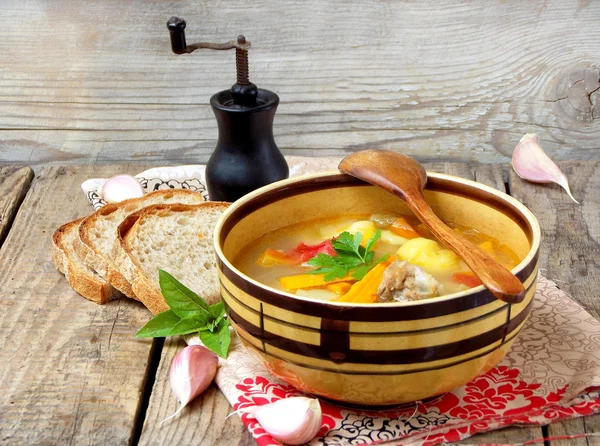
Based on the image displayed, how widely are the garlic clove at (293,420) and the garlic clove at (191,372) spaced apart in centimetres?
17

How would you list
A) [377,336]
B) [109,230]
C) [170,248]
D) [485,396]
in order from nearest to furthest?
[377,336] < [485,396] < [170,248] < [109,230]

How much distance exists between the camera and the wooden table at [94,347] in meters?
1.35

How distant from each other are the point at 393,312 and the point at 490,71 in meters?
1.84

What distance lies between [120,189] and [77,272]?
1.90ft

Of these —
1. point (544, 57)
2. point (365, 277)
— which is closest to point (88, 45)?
point (544, 57)

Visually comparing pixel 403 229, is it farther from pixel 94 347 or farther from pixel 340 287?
pixel 94 347

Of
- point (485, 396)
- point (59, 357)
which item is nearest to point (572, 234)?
point (485, 396)

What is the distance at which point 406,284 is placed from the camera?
128 cm

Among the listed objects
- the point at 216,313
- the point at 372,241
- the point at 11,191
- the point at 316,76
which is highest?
the point at 372,241

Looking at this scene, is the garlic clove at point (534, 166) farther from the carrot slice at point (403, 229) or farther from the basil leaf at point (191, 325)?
the basil leaf at point (191, 325)

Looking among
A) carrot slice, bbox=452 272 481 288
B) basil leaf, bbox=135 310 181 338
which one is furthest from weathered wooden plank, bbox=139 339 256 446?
carrot slice, bbox=452 272 481 288

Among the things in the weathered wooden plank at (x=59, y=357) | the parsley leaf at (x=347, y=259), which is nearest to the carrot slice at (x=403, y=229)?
the parsley leaf at (x=347, y=259)

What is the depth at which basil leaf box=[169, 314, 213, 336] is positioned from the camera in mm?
1566

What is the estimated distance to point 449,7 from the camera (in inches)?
105
